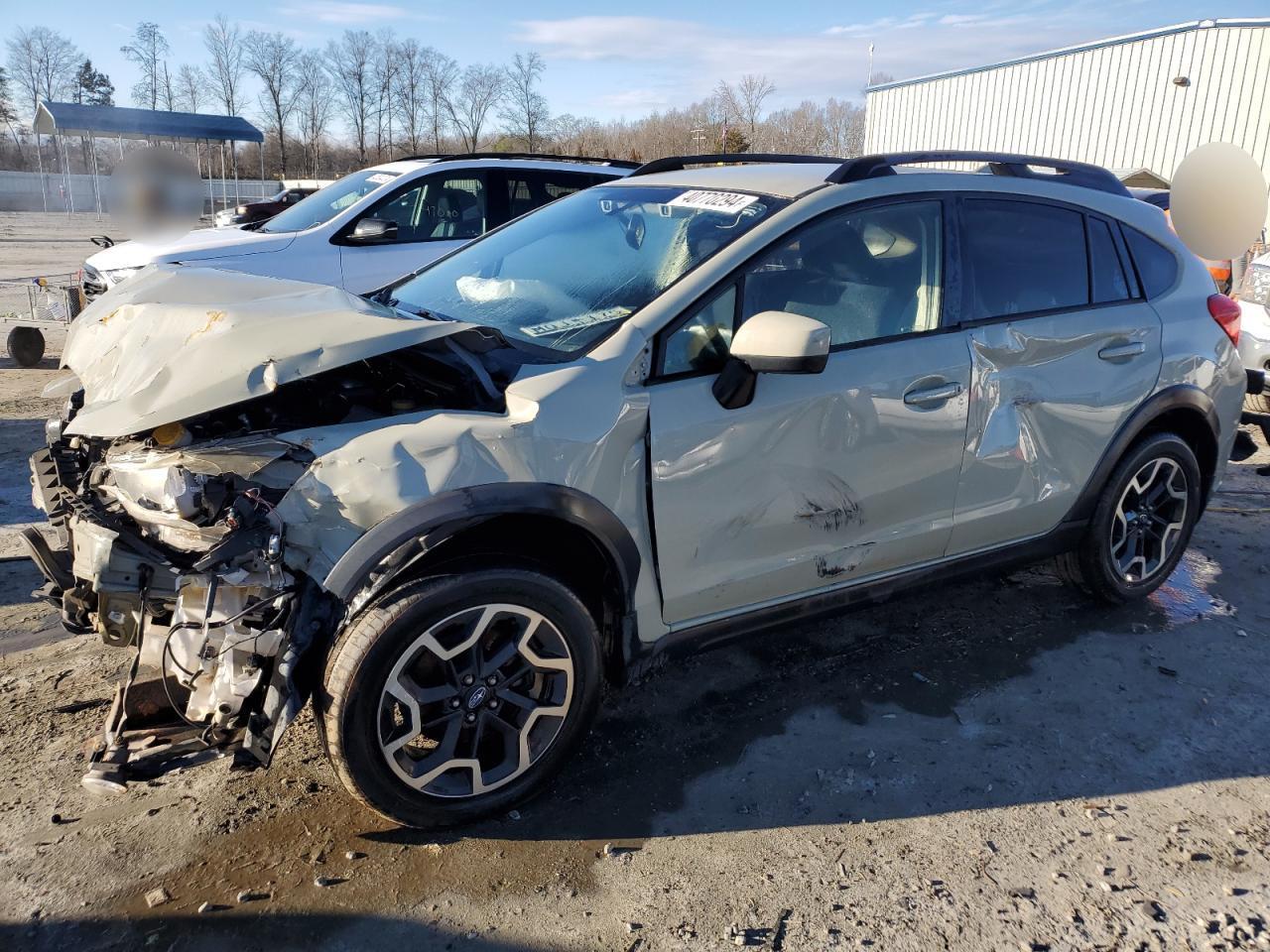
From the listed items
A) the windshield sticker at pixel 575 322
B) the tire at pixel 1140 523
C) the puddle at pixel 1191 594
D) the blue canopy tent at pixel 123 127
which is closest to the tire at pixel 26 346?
→ the windshield sticker at pixel 575 322

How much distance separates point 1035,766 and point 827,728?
71 centimetres

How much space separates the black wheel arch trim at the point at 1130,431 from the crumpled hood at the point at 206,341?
277 cm

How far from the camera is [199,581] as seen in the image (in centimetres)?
249

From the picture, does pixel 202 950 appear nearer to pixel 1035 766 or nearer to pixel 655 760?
pixel 655 760

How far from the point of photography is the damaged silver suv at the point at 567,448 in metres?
2.52

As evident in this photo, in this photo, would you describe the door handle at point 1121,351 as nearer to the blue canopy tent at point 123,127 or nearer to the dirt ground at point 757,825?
the dirt ground at point 757,825

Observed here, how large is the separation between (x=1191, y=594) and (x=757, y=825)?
120 inches

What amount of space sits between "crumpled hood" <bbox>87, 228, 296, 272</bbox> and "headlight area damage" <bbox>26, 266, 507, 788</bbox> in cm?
501

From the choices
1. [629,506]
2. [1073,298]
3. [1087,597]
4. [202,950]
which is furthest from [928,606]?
[202,950]

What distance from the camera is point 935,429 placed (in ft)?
11.2

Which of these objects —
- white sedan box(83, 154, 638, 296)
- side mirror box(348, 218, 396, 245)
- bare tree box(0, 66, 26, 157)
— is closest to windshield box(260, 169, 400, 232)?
white sedan box(83, 154, 638, 296)

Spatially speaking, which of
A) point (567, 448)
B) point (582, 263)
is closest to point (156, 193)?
point (582, 263)

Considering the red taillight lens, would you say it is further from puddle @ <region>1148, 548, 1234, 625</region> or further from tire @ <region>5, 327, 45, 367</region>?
Answer: tire @ <region>5, 327, 45, 367</region>

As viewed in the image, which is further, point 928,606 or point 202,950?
point 928,606
